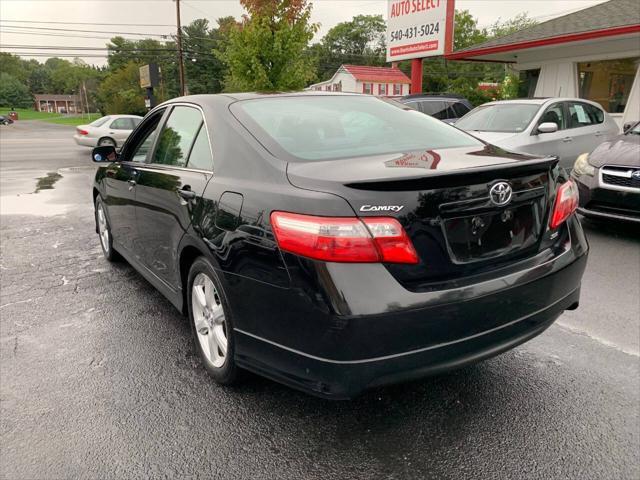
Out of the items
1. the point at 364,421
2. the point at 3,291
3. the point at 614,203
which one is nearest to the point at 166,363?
the point at 364,421

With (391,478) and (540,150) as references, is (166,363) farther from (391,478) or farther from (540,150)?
(540,150)

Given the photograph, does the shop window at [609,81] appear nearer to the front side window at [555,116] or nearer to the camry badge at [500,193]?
the front side window at [555,116]

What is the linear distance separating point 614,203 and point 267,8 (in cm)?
1877

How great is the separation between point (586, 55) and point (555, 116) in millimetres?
7929

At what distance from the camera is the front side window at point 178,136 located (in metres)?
3.18

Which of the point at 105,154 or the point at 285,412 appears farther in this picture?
the point at 105,154

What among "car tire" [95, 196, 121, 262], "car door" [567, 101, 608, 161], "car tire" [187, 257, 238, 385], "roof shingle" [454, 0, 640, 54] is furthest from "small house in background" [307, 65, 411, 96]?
"car tire" [187, 257, 238, 385]

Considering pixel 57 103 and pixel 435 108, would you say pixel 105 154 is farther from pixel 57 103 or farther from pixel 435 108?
pixel 57 103

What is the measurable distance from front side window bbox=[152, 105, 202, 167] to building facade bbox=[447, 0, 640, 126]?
1258cm

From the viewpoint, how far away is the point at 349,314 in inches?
77.1

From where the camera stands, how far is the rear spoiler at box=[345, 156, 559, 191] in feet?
6.73

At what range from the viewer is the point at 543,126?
7.52 metres

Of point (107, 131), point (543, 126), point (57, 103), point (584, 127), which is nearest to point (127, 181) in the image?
point (543, 126)

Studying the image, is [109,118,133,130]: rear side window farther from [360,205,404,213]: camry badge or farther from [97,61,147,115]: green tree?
[97,61,147,115]: green tree
